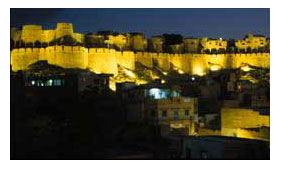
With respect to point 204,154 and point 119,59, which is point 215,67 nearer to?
point 119,59

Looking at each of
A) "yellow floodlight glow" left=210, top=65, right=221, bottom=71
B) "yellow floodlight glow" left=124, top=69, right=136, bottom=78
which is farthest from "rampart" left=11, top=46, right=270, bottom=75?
"yellow floodlight glow" left=124, top=69, right=136, bottom=78

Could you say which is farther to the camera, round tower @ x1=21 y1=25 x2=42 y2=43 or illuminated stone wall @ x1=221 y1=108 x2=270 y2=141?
round tower @ x1=21 y1=25 x2=42 y2=43

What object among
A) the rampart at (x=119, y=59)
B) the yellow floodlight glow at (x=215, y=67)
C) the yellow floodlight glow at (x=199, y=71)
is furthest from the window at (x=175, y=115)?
the yellow floodlight glow at (x=215, y=67)

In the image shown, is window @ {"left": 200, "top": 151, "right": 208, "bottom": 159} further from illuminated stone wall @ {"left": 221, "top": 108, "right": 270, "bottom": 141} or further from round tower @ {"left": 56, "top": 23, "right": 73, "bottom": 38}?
round tower @ {"left": 56, "top": 23, "right": 73, "bottom": 38}

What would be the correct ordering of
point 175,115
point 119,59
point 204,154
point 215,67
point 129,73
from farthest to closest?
point 215,67
point 119,59
point 129,73
point 175,115
point 204,154

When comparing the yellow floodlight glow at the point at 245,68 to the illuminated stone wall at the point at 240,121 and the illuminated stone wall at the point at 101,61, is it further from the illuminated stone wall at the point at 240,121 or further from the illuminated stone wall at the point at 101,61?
the illuminated stone wall at the point at 240,121

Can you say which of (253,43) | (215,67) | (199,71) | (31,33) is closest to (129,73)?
(31,33)

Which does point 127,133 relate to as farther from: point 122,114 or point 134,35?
point 134,35
